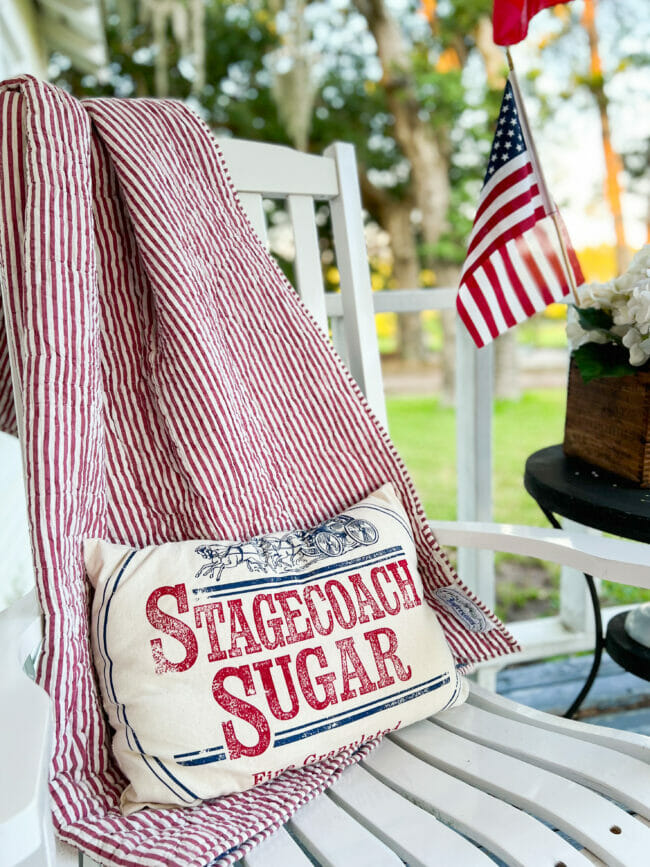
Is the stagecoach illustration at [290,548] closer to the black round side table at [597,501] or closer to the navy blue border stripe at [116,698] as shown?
the navy blue border stripe at [116,698]

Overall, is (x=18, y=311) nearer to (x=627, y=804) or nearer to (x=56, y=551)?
(x=56, y=551)

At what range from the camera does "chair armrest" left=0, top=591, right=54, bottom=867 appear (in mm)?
361

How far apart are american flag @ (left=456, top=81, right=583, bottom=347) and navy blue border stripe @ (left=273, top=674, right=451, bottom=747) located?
0.59 metres

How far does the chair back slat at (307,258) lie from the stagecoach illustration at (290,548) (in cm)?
36

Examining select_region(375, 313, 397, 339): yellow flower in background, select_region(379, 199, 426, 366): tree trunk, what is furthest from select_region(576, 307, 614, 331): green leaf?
select_region(375, 313, 397, 339): yellow flower in background

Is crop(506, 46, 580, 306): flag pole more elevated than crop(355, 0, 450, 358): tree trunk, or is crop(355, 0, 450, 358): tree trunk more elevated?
crop(355, 0, 450, 358): tree trunk

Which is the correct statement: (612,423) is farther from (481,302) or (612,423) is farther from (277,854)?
(277,854)

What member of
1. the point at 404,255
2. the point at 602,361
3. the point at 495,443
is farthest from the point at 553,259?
the point at 404,255

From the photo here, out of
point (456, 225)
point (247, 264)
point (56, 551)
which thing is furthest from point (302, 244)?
point (456, 225)

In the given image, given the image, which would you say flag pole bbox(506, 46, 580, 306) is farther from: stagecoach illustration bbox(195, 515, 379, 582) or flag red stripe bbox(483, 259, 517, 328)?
stagecoach illustration bbox(195, 515, 379, 582)

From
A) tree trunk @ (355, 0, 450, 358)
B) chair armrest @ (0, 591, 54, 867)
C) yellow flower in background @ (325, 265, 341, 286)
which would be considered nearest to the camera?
chair armrest @ (0, 591, 54, 867)

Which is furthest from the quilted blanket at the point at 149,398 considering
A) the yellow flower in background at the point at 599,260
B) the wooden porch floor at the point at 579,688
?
the yellow flower in background at the point at 599,260

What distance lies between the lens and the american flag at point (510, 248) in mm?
1104

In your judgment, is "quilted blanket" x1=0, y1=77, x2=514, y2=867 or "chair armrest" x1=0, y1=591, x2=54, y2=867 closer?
"chair armrest" x1=0, y1=591, x2=54, y2=867
